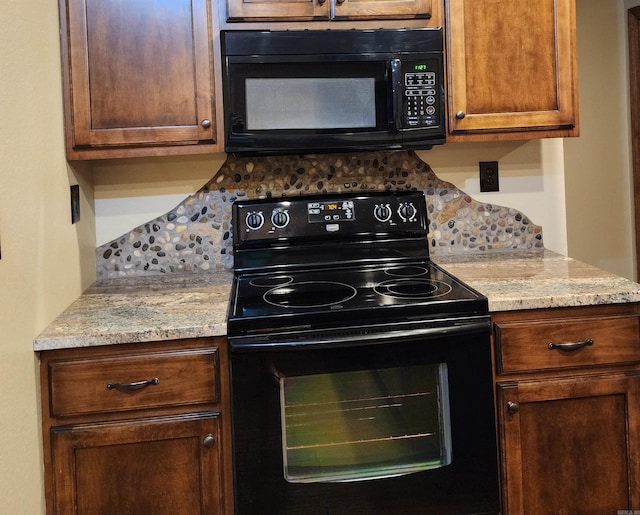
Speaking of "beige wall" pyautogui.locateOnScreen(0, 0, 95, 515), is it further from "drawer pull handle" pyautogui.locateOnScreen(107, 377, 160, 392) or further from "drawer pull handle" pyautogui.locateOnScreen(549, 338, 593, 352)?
"drawer pull handle" pyautogui.locateOnScreen(549, 338, 593, 352)

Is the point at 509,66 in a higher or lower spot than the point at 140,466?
higher

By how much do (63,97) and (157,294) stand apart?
0.64 m

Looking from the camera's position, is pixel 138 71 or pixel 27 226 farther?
pixel 138 71

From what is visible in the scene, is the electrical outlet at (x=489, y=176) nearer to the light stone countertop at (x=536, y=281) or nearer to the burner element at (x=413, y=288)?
the light stone countertop at (x=536, y=281)

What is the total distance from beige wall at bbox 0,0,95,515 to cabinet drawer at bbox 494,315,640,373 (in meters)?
1.18

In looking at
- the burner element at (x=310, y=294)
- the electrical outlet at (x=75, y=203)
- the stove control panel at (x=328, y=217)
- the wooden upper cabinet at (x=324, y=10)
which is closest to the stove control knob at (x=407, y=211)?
the stove control panel at (x=328, y=217)

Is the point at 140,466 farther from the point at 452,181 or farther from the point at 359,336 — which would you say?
the point at 452,181

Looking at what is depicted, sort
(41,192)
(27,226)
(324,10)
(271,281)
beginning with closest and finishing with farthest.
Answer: (27,226) < (41,192) < (324,10) < (271,281)

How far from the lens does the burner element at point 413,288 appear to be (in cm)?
188

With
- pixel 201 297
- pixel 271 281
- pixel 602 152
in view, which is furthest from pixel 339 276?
pixel 602 152

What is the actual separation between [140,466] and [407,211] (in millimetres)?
1221

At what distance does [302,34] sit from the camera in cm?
202

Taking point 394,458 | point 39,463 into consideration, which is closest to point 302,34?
point 394,458

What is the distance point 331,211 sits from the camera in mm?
2334
